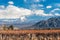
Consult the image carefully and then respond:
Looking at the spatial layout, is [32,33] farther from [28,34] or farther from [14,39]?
[14,39]

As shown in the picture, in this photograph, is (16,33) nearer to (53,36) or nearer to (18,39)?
(18,39)

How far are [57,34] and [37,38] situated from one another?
1.84 metres

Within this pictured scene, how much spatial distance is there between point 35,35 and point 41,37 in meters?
0.57

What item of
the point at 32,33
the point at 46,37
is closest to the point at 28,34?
the point at 32,33

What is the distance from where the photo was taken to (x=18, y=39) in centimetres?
2103

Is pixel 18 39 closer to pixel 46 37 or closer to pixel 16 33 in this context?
pixel 16 33

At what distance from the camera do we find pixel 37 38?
67.9 feet

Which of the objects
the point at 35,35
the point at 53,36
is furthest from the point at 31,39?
the point at 53,36

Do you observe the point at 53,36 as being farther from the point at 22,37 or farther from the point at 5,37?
the point at 5,37

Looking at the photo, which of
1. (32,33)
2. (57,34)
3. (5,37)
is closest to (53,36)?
(57,34)

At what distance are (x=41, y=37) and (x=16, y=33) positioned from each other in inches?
93.8

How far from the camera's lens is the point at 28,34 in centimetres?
2067

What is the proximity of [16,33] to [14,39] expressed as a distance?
62 cm

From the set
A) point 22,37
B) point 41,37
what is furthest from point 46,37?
point 22,37
